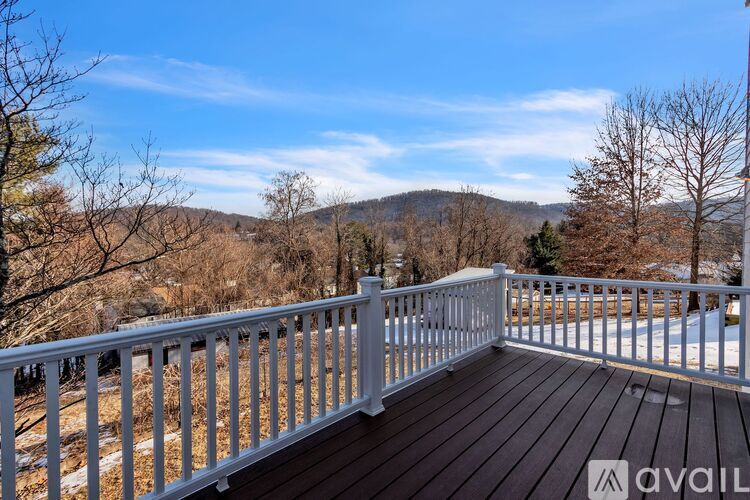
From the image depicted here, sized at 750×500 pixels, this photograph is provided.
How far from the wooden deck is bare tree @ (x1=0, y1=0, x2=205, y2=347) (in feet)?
17.6

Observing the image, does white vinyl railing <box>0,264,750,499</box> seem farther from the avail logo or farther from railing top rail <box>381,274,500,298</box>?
the avail logo

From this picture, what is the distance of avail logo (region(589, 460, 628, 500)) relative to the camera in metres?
1.81

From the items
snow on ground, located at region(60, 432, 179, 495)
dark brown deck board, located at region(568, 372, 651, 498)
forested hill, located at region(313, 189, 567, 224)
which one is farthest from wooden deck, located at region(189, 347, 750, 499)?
forested hill, located at region(313, 189, 567, 224)

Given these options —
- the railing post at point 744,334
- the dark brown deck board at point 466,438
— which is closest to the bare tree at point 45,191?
the dark brown deck board at point 466,438

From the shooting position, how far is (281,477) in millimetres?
1970

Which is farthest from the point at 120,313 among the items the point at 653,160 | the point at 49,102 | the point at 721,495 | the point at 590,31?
the point at 653,160

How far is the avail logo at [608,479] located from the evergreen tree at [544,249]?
24.7m

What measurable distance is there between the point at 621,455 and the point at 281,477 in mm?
1929

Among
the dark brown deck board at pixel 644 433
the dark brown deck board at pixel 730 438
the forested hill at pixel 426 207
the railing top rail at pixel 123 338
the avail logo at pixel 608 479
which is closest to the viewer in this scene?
the railing top rail at pixel 123 338

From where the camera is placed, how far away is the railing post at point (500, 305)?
4.23 meters

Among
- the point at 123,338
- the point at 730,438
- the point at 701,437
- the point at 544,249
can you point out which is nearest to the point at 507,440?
the point at 701,437

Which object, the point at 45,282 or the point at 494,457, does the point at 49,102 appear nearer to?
the point at 45,282

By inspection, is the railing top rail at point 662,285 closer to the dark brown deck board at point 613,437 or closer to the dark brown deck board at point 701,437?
the dark brown deck board at point 701,437

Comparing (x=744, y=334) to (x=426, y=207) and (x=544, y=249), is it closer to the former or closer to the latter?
(x=426, y=207)
